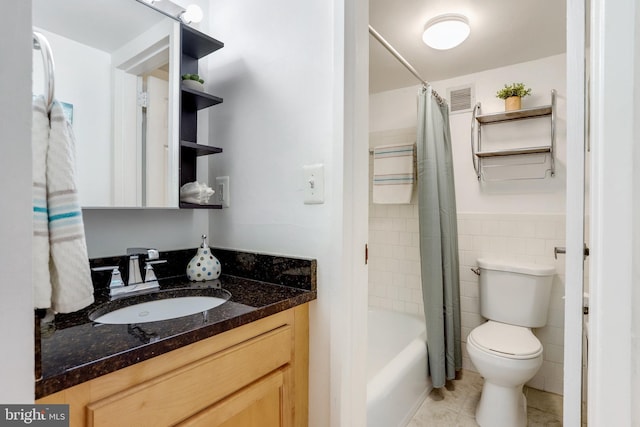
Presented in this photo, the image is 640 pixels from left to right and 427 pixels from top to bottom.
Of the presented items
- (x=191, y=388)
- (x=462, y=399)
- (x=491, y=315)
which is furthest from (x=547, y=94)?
(x=191, y=388)

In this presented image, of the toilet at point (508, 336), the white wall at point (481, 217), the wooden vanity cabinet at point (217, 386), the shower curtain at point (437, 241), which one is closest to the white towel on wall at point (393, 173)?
the white wall at point (481, 217)

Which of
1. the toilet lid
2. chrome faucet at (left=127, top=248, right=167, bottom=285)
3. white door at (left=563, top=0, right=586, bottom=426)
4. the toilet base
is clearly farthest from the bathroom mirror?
the toilet base

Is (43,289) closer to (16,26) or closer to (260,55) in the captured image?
(16,26)

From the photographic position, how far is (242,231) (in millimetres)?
1270

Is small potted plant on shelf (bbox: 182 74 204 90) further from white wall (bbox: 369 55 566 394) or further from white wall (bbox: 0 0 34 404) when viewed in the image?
white wall (bbox: 369 55 566 394)

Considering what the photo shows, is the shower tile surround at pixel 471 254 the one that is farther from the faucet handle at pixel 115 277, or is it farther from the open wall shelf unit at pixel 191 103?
the faucet handle at pixel 115 277

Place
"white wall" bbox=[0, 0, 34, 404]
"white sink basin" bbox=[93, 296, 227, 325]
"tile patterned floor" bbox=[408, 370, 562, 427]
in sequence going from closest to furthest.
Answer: "white wall" bbox=[0, 0, 34, 404]
"white sink basin" bbox=[93, 296, 227, 325]
"tile patterned floor" bbox=[408, 370, 562, 427]

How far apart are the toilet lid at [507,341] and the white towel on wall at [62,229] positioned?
1821 millimetres

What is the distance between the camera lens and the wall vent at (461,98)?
2229 mm

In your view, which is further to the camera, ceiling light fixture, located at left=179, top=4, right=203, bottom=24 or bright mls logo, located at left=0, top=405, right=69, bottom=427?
ceiling light fixture, located at left=179, top=4, right=203, bottom=24

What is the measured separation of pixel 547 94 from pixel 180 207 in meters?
2.32

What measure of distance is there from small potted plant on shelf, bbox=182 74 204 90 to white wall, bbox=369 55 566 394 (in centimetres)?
165

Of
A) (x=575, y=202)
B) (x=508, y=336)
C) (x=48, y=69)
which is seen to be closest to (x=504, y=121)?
(x=508, y=336)

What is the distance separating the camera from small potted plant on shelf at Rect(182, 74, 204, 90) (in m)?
1.22
